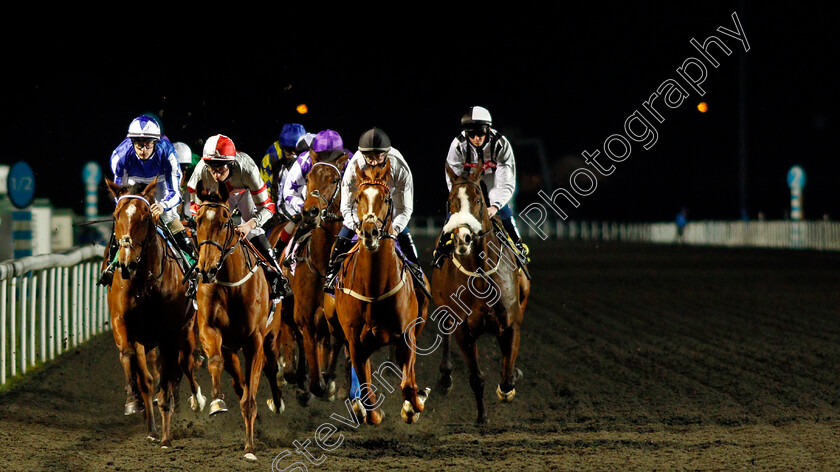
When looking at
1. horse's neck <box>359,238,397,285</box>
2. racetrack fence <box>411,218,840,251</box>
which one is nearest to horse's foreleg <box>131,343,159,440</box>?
horse's neck <box>359,238,397,285</box>

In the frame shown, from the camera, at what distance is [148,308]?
22.5 feet

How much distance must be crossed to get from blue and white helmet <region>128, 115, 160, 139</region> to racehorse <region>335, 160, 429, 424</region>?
5.40ft

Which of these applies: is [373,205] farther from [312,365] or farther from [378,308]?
[312,365]

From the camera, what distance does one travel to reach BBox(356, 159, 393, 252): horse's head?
242 inches

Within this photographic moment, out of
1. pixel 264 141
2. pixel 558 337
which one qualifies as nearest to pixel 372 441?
pixel 558 337

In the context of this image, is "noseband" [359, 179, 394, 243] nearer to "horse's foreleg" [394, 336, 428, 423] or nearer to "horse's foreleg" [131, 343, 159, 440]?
"horse's foreleg" [394, 336, 428, 423]

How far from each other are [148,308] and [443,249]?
2331mm

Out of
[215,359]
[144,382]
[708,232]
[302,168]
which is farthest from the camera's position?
[708,232]

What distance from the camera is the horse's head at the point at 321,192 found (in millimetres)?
7844

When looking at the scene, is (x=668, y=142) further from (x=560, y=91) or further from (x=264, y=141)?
(x=264, y=141)

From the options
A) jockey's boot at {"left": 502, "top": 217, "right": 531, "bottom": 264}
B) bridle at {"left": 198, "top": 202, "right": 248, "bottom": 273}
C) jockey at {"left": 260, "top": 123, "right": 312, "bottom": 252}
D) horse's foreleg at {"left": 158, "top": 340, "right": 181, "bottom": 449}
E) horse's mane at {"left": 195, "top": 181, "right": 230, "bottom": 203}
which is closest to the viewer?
bridle at {"left": 198, "top": 202, "right": 248, "bottom": 273}

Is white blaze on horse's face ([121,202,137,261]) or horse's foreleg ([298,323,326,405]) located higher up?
white blaze on horse's face ([121,202,137,261])

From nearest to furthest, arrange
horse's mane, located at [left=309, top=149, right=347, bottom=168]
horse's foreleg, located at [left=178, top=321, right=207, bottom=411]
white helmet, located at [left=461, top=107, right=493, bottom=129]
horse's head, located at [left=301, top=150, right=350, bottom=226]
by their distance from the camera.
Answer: horse's foreleg, located at [left=178, top=321, right=207, bottom=411] → white helmet, located at [left=461, top=107, right=493, bottom=129] → horse's head, located at [left=301, top=150, right=350, bottom=226] → horse's mane, located at [left=309, top=149, right=347, bottom=168]

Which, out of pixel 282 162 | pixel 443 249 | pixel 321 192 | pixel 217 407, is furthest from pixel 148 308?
pixel 282 162
